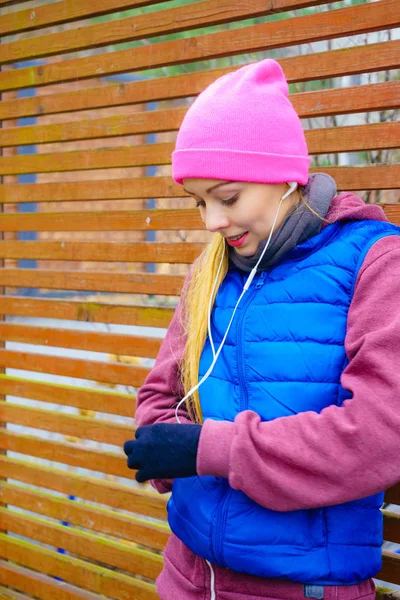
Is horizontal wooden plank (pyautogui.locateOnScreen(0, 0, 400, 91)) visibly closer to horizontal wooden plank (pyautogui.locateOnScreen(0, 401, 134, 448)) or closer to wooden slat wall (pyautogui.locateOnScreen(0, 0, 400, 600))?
wooden slat wall (pyautogui.locateOnScreen(0, 0, 400, 600))

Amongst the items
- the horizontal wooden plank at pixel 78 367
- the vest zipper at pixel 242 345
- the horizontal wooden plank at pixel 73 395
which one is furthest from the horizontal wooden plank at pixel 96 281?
the vest zipper at pixel 242 345

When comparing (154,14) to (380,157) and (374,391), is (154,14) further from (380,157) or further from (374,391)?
(374,391)

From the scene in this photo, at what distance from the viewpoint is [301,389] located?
180 cm

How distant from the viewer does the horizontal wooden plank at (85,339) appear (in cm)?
325

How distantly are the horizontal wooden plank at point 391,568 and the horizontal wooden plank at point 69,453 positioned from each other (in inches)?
48.8


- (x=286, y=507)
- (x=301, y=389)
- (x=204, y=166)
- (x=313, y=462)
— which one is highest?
(x=204, y=166)

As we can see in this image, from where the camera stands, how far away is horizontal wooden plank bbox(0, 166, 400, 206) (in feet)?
8.05

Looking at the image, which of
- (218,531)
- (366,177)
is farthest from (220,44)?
(218,531)

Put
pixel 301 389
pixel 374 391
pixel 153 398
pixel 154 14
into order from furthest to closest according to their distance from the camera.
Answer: pixel 154 14, pixel 153 398, pixel 301 389, pixel 374 391

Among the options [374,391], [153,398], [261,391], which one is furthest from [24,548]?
[374,391]

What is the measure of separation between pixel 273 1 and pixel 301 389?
5.12 ft

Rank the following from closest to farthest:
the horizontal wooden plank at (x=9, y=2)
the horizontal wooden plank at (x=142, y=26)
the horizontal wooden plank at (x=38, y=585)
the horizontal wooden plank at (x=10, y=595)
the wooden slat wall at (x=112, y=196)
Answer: the wooden slat wall at (x=112, y=196) → the horizontal wooden plank at (x=142, y=26) → the horizontal wooden plank at (x=38, y=585) → the horizontal wooden plank at (x=9, y=2) → the horizontal wooden plank at (x=10, y=595)

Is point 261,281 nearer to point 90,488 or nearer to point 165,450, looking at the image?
point 165,450

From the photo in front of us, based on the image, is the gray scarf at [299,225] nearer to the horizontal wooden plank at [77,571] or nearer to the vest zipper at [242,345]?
the vest zipper at [242,345]
